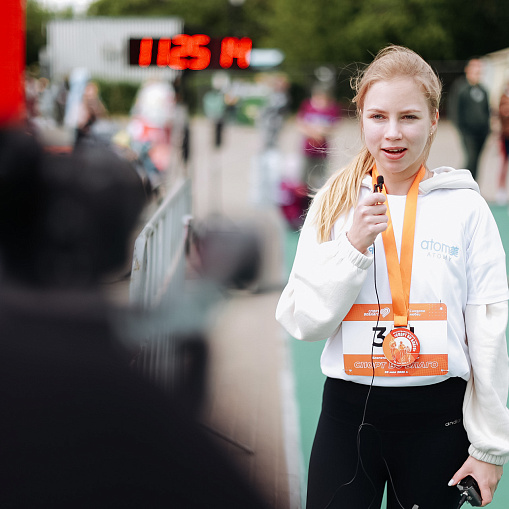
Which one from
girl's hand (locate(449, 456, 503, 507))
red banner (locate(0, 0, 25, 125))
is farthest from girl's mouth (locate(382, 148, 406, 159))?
red banner (locate(0, 0, 25, 125))

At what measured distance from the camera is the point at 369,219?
1.94m

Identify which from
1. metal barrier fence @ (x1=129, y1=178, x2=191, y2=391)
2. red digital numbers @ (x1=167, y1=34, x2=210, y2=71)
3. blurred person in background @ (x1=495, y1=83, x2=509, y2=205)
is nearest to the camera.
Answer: metal barrier fence @ (x1=129, y1=178, x2=191, y2=391)

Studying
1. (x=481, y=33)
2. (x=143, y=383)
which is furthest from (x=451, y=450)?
(x=481, y=33)

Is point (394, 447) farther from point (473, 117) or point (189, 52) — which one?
point (473, 117)

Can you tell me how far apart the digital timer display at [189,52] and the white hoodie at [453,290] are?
6.17 metres

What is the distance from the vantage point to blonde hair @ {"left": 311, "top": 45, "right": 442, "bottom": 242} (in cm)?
205

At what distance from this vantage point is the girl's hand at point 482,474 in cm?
205

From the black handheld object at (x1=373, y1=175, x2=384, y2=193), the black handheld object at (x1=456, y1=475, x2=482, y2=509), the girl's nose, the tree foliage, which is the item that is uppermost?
the tree foliage

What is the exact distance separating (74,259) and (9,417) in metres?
2.65

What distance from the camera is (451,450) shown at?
209cm

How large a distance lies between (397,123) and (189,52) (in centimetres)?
623

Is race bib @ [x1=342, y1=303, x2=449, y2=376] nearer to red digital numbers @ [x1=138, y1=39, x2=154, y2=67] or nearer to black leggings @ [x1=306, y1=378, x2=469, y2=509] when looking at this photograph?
black leggings @ [x1=306, y1=378, x2=469, y2=509]

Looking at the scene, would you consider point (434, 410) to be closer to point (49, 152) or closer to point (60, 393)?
point (60, 393)

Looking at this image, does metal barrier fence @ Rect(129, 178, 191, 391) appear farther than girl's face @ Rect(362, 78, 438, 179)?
Yes
